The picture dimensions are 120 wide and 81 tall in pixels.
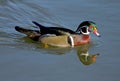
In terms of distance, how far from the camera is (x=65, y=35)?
12.1 metres

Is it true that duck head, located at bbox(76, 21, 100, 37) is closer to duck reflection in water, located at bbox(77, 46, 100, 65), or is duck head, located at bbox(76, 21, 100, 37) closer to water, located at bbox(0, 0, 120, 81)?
water, located at bbox(0, 0, 120, 81)

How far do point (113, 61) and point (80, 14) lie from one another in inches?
118

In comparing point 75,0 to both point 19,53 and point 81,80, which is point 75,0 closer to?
point 19,53

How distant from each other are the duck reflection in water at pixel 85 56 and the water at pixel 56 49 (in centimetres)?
7

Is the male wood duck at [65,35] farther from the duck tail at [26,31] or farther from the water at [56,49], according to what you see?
the water at [56,49]

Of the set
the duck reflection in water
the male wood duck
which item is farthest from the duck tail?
the duck reflection in water

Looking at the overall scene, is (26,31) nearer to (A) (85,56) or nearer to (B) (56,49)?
(B) (56,49)

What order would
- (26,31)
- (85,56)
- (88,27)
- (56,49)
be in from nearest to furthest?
(85,56)
(56,49)
(88,27)
(26,31)

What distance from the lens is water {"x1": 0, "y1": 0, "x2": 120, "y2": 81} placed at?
10273 mm

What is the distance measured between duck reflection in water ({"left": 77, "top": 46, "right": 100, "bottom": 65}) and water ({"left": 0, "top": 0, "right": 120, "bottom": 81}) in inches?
2.9

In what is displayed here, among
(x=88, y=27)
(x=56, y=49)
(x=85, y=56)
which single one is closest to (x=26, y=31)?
(x=56, y=49)

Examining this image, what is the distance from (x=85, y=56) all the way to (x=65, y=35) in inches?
28.9

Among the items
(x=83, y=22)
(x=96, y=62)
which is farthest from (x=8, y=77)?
(x=83, y=22)

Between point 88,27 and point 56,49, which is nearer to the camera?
point 56,49
